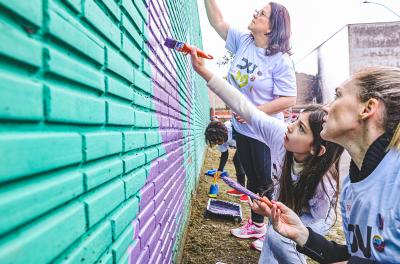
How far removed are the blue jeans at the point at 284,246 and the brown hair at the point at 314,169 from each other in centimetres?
14

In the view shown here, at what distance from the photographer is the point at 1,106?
0.52 m

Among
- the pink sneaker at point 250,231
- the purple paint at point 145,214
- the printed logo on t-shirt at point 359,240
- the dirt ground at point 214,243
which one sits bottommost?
the dirt ground at point 214,243

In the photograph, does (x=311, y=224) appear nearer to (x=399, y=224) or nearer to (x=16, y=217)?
(x=399, y=224)

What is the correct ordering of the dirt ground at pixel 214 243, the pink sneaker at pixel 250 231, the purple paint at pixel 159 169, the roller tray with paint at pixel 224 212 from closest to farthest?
the purple paint at pixel 159 169, the dirt ground at pixel 214 243, the pink sneaker at pixel 250 231, the roller tray with paint at pixel 224 212

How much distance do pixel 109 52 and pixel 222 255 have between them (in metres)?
2.96

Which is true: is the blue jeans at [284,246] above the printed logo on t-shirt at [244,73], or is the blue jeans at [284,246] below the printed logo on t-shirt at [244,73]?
below

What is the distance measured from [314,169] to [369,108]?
Result: 32.6 inches

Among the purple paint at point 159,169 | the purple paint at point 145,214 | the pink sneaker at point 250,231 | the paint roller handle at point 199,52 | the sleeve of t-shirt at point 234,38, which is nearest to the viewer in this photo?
the purple paint at point 145,214

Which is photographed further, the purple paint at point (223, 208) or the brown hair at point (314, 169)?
the purple paint at point (223, 208)

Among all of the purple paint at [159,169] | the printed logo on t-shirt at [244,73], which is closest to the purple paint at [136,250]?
the purple paint at [159,169]

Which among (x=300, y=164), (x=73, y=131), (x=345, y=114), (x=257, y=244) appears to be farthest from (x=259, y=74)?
(x=73, y=131)

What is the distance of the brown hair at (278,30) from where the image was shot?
279 centimetres

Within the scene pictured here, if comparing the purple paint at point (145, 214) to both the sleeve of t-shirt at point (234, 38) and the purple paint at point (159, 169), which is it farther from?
the sleeve of t-shirt at point (234, 38)

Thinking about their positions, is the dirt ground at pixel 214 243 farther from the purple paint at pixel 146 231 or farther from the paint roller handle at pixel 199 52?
the paint roller handle at pixel 199 52
